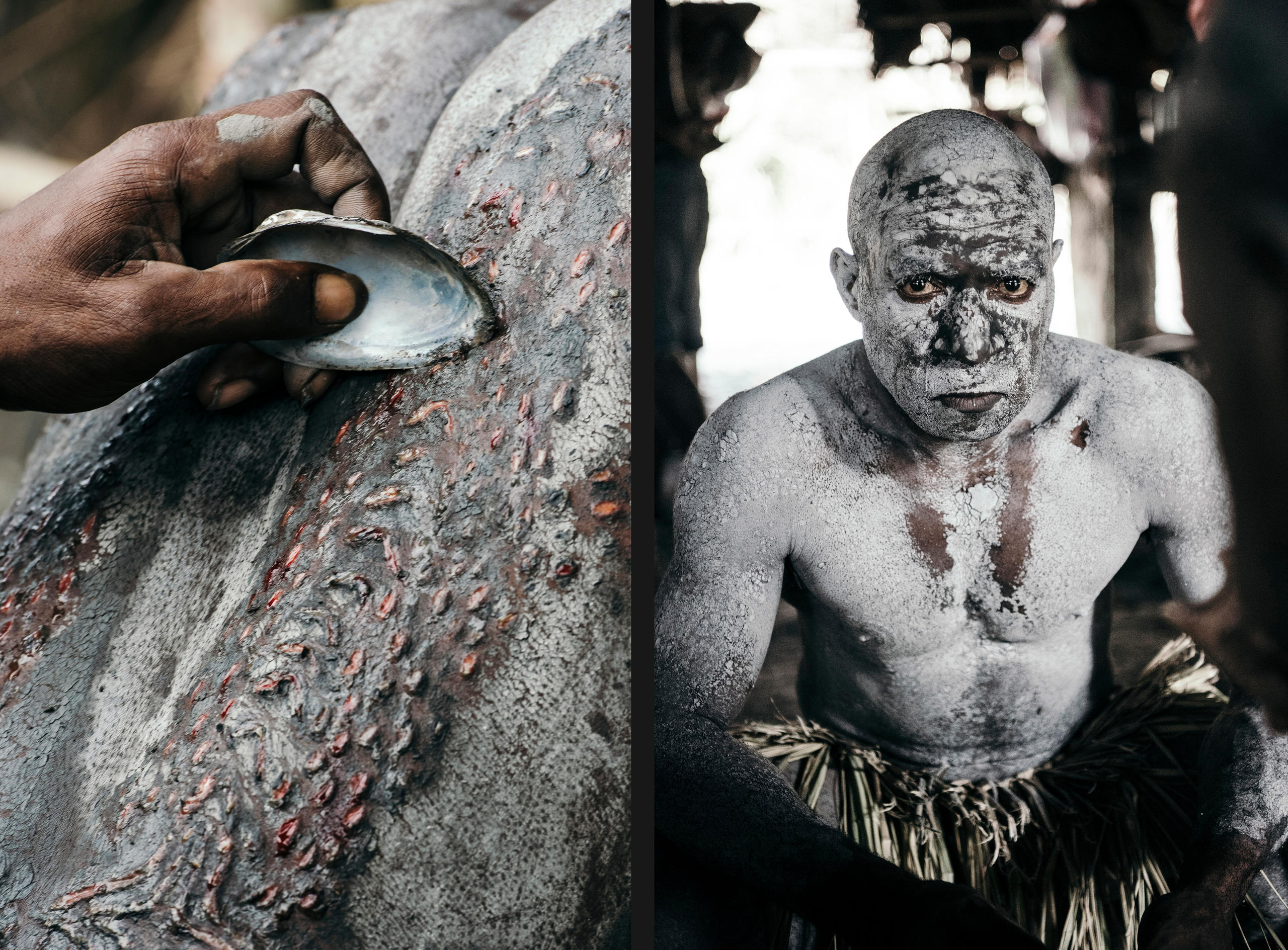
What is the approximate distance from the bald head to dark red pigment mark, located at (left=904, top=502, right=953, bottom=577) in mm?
229

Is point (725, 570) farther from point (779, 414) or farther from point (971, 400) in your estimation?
point (971, 400)

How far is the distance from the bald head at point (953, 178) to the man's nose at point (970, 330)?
2.5 inches

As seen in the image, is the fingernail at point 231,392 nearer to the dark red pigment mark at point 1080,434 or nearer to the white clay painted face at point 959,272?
the white clay painted face at point 959,272

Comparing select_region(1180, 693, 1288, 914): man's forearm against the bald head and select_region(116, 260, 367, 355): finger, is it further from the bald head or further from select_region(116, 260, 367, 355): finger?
select_region(116, 260, 367, 355): finger

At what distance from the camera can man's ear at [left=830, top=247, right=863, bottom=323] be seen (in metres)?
0.78

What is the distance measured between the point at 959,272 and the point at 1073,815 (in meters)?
0.47

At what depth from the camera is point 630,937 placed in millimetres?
797

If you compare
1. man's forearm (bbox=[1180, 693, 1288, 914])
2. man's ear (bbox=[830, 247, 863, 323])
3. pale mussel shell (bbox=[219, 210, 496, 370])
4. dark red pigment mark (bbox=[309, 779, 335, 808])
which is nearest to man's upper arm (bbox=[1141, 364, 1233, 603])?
man's forearm (bbox=[1180, 693, 1288, 914])

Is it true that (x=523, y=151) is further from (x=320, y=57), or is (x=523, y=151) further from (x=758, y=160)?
(x=320, y=57)

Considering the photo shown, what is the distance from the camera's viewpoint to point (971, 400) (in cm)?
75

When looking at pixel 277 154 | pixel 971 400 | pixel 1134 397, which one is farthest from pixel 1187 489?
pixel 277 154

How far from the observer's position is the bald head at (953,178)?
739 mm

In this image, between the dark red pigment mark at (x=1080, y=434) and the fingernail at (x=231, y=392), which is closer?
the dark red pigment mark at (x=1080, y=434)

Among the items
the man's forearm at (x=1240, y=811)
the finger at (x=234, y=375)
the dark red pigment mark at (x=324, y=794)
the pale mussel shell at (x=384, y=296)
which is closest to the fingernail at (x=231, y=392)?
the finger at (x=234, y=375)
